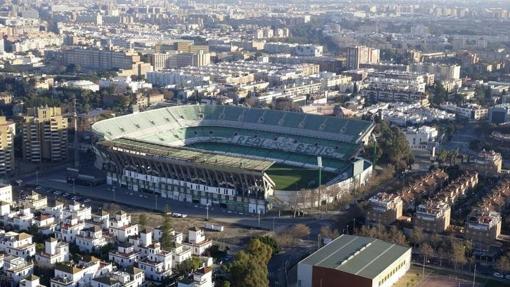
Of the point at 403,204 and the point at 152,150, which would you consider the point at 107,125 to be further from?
the point at 403,204

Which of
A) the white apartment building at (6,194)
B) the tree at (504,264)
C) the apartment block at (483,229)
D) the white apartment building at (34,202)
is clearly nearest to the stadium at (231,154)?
the white apartment building at (34,202)

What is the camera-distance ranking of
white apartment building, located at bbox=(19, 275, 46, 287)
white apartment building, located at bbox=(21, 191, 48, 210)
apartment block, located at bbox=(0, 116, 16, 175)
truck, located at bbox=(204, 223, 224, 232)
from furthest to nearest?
1. apartment block, located at bbox=(0, 116, 16, 175)
2. white apartment building, located at bbox=(21, 191, 48, 210)
3. truck, located at bbox=(204, 223, 224, 232)
4. white apartment building, located at bbox=(19, 275, 46, 287)

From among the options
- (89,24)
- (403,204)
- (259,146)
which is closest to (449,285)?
(403,204)

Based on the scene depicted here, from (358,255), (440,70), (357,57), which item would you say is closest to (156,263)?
(358,255)

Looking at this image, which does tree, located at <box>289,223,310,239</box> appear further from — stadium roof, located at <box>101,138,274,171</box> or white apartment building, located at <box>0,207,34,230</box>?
white apartment building, located at <box>0,207,34,230</box>

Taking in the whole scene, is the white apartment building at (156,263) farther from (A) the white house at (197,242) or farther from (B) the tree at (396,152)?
(B) the tree at (396,152)

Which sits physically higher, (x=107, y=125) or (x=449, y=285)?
(x=107, y=125)

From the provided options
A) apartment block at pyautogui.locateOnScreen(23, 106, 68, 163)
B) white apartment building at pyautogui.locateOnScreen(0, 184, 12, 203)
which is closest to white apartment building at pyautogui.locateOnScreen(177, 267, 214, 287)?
white apartment building at pyautogui.locateOnScreen(0, 184, 12, 203)
